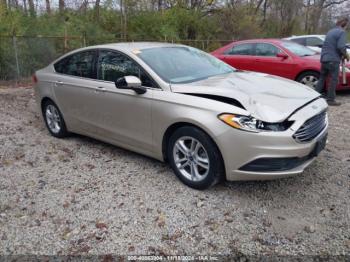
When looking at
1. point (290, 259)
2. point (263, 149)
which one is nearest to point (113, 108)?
point (263, 149)

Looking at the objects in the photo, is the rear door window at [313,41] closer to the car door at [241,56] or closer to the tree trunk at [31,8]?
the car door at [241,56]

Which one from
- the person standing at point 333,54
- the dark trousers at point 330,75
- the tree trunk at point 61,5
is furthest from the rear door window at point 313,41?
the tree trunk at point 61,5

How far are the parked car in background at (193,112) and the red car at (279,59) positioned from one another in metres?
3.76

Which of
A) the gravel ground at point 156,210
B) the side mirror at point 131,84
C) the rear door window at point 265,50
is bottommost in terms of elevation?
the gravel ground at point 156,210

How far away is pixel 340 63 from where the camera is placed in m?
7.29

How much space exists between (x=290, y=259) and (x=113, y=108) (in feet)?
8.87


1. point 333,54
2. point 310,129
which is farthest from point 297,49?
point 310,129

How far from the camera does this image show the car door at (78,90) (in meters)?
4.83

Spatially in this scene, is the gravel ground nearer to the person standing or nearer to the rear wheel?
the person standing

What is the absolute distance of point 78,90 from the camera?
16.3 feet

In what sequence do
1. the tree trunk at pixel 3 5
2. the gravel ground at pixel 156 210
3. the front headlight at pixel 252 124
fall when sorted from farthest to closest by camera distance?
the tree trunk at pixel 3 5 < the front headlight at pixel 252 124 < the gravel ground at pixel 156 210

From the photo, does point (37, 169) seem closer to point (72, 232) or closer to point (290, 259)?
point (72, 232)

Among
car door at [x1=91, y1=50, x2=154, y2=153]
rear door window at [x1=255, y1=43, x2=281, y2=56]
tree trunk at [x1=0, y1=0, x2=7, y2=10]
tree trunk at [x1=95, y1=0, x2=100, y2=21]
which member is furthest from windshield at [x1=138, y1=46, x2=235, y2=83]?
tree trunk at [x1=95, y1=0, x2=100, y2=21]

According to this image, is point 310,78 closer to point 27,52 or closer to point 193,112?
point 193,112
